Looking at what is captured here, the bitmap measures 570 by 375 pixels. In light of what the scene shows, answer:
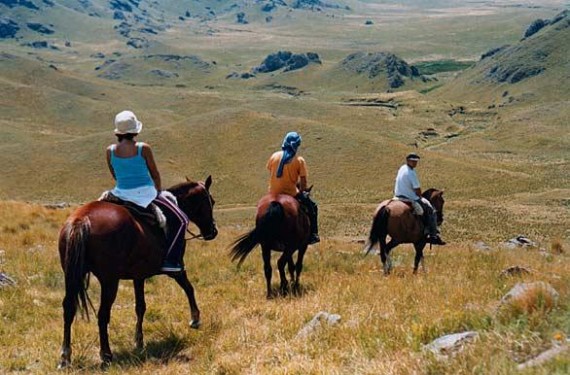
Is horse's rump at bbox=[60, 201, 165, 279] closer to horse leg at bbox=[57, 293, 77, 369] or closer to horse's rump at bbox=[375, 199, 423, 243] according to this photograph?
horse leg at bbox=[57, 293, 77, 369]

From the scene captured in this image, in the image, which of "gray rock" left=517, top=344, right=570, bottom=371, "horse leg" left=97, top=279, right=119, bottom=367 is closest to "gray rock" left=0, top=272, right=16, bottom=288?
"horse leg" left=97, top=279, right=119, bottom=367

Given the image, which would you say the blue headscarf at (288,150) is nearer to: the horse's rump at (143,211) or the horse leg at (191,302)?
the horse leg at (191,302)

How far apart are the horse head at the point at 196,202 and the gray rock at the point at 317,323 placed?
3138 mm

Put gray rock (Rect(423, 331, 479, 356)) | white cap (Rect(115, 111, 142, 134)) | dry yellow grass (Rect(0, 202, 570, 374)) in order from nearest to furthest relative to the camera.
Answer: gray rock (Rect(423, 331, 479, 356)) < dry yellow grass (Rect(0, 202, 570, 374)) < white cap (Rect(115, 111, 142, 134))

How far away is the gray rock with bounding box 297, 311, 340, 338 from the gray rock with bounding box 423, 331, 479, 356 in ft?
5.99

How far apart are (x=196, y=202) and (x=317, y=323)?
3685 mm

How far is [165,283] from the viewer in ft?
44.3

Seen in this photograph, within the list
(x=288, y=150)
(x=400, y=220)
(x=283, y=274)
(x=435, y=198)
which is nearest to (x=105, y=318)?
(x=283, y=274)

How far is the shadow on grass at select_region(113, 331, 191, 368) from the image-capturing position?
315 inches

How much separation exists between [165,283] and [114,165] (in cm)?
516

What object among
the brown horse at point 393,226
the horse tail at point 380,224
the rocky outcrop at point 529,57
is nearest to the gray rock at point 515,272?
the brown horse at point 393,226

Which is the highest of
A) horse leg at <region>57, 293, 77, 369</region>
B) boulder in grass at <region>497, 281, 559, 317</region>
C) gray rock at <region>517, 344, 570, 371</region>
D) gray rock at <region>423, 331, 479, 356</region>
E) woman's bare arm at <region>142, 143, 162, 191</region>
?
woman's bare arm at <region>142, 143, 162, 191</region>

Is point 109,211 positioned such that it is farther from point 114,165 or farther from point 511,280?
point 511,280

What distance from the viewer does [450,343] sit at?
6055 mm
